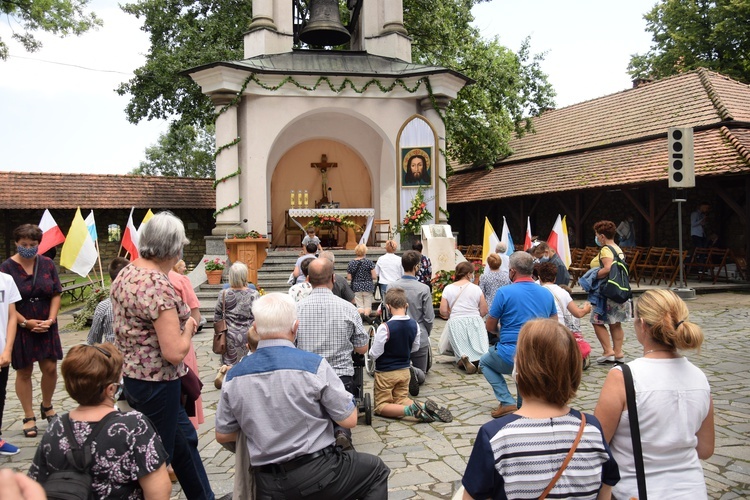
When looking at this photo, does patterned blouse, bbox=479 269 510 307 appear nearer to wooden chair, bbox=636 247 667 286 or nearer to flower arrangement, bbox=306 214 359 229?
flower arrangement, bbox=306 214 359 229

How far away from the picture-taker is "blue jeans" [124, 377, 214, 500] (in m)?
3.20

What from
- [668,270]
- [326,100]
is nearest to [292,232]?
[326,100]

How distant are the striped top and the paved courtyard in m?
2.05

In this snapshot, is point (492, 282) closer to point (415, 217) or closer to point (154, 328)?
point (154, 328)

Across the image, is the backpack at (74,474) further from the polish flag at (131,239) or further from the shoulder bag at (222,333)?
the polish flag at (131,239)

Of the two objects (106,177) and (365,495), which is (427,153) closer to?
(365,495)

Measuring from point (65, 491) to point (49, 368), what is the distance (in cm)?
370

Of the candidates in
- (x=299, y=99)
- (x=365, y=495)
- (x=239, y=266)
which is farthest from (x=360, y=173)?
(x=365, y=495)

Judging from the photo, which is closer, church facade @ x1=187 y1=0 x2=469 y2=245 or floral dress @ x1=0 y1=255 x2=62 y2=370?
floral dress @ x1=0 y1=255 x2=62 y2=370

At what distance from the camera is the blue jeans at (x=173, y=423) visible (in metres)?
3.20

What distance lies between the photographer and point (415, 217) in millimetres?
14758

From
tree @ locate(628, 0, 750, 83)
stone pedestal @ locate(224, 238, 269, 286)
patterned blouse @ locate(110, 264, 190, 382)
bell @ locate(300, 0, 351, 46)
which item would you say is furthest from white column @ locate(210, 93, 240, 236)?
tree @ locate(628, 0, 750, 83)

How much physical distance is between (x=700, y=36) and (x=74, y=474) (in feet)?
94.3

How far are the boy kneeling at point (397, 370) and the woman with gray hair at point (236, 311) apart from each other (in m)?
1.27
